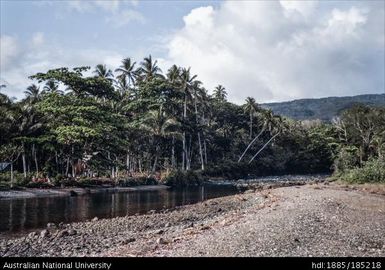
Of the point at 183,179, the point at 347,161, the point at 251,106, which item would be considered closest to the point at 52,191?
the point at 183,179

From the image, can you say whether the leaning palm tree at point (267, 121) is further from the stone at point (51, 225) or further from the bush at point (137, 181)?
the stone at point (51, 225)

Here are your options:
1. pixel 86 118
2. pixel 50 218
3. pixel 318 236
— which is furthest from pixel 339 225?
pixel 86 118

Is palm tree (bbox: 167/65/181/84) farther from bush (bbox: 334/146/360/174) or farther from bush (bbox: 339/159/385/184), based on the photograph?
bush (bbox: 339/159/385/184)

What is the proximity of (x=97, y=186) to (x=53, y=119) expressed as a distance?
12100 mm

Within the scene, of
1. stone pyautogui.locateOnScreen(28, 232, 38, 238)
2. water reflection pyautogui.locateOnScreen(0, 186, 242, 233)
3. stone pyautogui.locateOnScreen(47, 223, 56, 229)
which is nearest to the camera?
stone pyautogui.locateOnScreen(28, 232, 38, 238)

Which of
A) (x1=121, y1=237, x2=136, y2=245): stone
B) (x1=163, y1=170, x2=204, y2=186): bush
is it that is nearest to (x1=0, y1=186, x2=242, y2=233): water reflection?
(x1=121, y1=237, x2=136, y2=245): stone

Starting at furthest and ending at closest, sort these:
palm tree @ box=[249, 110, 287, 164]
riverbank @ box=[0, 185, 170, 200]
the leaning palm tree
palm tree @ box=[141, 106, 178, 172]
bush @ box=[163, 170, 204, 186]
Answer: palm tree @ box=[249, 110, 287, 164] → the leaning palm tree → palm tree @ box=[141, 106, 178, 172] → bush @ box=[163, 170, 204, 186] → riverbank @ box=[0, 185, 170, 200]

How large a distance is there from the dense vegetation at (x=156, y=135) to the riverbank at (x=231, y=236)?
3005cm

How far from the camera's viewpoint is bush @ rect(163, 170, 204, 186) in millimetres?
76750

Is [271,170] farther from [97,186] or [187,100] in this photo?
[97,186]

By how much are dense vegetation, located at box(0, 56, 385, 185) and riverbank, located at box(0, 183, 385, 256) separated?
1183 inches

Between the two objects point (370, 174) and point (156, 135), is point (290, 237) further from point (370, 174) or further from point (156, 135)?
point (156, 135)
